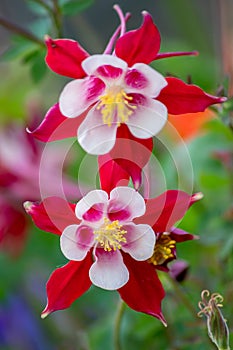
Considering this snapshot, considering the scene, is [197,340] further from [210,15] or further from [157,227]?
[210,15]

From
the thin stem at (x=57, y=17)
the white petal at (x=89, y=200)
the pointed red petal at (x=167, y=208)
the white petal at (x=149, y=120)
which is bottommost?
the pointed red petal at (x=167, y=208)

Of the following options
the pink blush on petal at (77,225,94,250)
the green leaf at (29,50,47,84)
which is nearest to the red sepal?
the green leaf at (29,50,47,84)

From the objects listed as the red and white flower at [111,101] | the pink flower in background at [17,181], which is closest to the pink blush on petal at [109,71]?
the red and white flower at [111,101]

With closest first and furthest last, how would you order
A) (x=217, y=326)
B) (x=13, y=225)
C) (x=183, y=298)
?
(x=217, y=326), (x=183, y=298), (x=13, y=225)

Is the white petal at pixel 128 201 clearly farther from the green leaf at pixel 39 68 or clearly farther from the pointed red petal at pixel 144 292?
the green leaf at pixel 39 68

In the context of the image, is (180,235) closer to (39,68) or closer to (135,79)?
(135,79)

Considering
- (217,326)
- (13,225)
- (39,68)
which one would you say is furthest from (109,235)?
(13,225)
